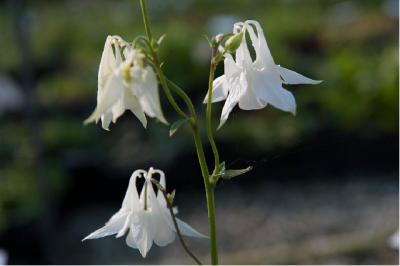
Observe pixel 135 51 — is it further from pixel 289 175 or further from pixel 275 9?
pixel 275 9

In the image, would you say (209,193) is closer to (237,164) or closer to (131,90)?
(131,90)

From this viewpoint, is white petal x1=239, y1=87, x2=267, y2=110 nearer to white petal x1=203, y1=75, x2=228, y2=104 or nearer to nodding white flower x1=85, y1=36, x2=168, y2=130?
white petal x1=203, y1=75, x2=228, y2=104

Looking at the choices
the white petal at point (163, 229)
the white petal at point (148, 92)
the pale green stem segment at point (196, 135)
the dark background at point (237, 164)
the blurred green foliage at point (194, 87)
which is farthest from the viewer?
the blurred green foliage at point (194, 87)

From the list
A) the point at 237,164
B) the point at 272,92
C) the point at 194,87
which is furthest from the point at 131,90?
the point at 194,87

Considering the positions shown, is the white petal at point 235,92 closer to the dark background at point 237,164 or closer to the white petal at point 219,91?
the white petal at point 219,91

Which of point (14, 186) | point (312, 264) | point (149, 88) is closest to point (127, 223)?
point (149, 88)

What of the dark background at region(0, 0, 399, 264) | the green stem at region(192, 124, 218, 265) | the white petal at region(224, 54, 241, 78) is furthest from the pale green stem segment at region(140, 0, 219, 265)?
the dark background at region(0, 0, 399, 264)

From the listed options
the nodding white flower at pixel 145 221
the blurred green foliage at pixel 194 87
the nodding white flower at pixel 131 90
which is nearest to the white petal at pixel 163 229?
the nodding white flower at pixel 145 221
